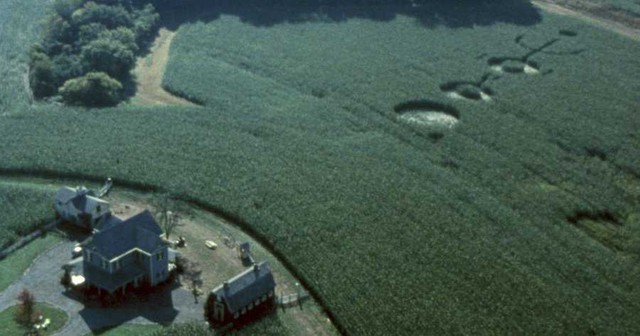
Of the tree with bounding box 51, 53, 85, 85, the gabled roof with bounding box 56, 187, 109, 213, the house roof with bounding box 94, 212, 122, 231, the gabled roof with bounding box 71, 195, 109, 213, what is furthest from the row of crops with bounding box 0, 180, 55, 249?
the tree with bounding box 51, 53, 85, 85

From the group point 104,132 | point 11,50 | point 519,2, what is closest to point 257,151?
point 104,132

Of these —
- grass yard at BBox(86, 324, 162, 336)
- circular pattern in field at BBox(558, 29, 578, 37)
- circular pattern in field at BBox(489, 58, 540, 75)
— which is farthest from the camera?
circular pattern in field at BBox(558, 29, 578, 37)

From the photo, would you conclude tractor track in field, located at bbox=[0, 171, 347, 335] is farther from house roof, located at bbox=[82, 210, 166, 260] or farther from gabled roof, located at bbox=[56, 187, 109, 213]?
house roof, located at bbox=[82, 210, 166, 260]

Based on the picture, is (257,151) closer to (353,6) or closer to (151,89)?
(151,89)

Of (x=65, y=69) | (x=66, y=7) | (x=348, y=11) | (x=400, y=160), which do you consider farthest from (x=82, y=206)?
(x=348, y=11)

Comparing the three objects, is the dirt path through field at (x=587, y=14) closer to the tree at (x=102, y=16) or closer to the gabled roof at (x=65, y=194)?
the tree at (x=102, y=16)

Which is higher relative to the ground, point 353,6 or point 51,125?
point 353,6
